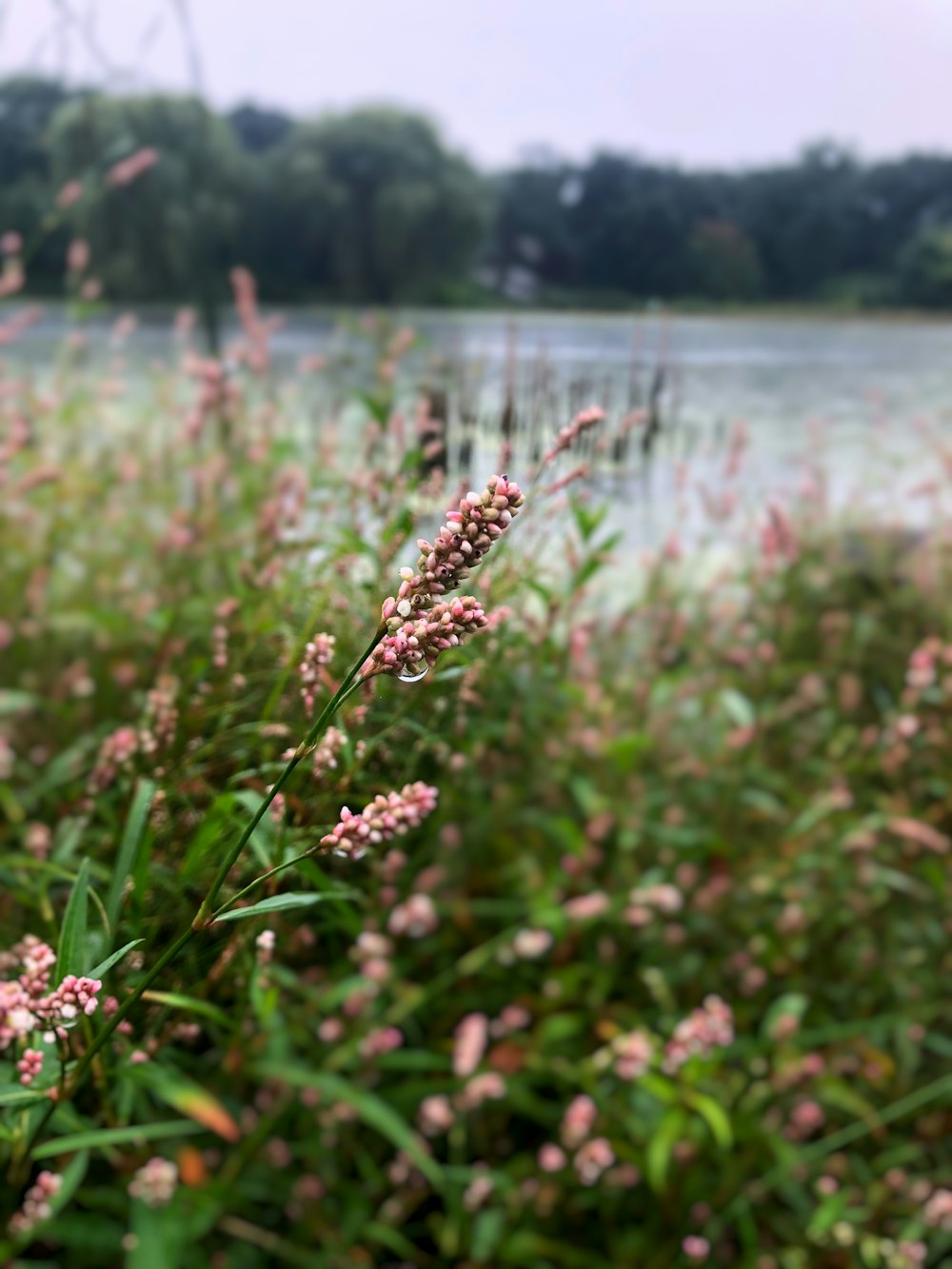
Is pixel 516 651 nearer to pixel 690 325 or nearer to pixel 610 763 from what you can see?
pixel 610 763

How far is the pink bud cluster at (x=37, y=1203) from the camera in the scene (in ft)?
2.37

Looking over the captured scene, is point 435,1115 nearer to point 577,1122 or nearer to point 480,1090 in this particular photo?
point 480,1090

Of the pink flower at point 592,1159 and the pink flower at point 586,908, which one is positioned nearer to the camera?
the pink flower at point 592,1159

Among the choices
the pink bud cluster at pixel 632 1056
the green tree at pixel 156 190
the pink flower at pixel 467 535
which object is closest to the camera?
the pink flower at pixel 467 535

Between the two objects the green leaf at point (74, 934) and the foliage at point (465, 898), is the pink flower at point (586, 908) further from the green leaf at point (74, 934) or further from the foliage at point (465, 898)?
the green leaf at point (74, 934)

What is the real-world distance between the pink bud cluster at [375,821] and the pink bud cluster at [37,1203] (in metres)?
0.43

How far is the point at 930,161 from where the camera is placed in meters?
3.12

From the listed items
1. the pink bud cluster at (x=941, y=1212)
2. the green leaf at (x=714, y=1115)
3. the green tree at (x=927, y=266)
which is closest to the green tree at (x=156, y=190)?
the green tree at (x=927, y=266)

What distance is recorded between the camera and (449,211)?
287cm

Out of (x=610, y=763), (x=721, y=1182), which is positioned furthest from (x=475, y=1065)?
(x=610, y=763)

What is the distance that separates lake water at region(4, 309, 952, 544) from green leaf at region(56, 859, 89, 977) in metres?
0.62

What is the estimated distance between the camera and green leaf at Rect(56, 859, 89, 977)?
50 cm

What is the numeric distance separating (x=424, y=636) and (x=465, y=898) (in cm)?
148

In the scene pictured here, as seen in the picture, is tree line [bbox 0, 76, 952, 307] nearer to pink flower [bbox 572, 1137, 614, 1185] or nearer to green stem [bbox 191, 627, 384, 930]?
pink flower [bbox 572, 1137, 614, 1185]
